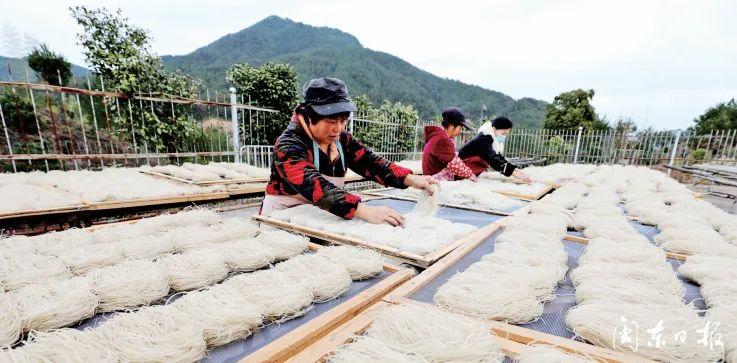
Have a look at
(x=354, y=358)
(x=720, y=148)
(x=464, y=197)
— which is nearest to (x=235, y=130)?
(x=464, y=197)

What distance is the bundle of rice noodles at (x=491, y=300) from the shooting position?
1053 millimetres

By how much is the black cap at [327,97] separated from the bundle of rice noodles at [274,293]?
3.65ft

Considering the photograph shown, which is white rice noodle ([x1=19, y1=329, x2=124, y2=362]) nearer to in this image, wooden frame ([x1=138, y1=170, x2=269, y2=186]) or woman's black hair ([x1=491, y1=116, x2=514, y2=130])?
wooden frame ([x1=138, y1=170, x2=269, y2=186])

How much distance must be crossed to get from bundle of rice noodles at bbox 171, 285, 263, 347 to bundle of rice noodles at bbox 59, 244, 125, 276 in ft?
1.97

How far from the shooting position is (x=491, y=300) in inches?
42.8

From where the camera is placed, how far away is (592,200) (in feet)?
10.2

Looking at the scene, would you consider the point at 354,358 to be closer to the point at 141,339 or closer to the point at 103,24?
the point at 141,339

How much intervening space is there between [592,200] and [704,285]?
6.54 feet

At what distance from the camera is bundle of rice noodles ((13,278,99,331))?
92 cm

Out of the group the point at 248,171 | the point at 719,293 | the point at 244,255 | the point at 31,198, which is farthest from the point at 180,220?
the point at 248,171

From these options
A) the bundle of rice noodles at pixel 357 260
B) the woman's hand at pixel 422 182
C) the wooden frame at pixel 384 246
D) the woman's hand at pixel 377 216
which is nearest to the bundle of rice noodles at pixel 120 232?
the wooden frame at pixel 384 246

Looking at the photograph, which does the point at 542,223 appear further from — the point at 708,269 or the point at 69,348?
the point at 69,348

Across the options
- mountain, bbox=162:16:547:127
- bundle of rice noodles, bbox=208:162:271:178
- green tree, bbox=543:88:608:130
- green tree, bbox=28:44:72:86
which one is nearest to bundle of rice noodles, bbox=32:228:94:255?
bundle of rice noodles, bbox=208:162:271:178

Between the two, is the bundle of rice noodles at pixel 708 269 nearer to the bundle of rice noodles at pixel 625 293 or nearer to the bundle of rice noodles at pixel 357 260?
the bundle of rice noodles at pixel 625 293
